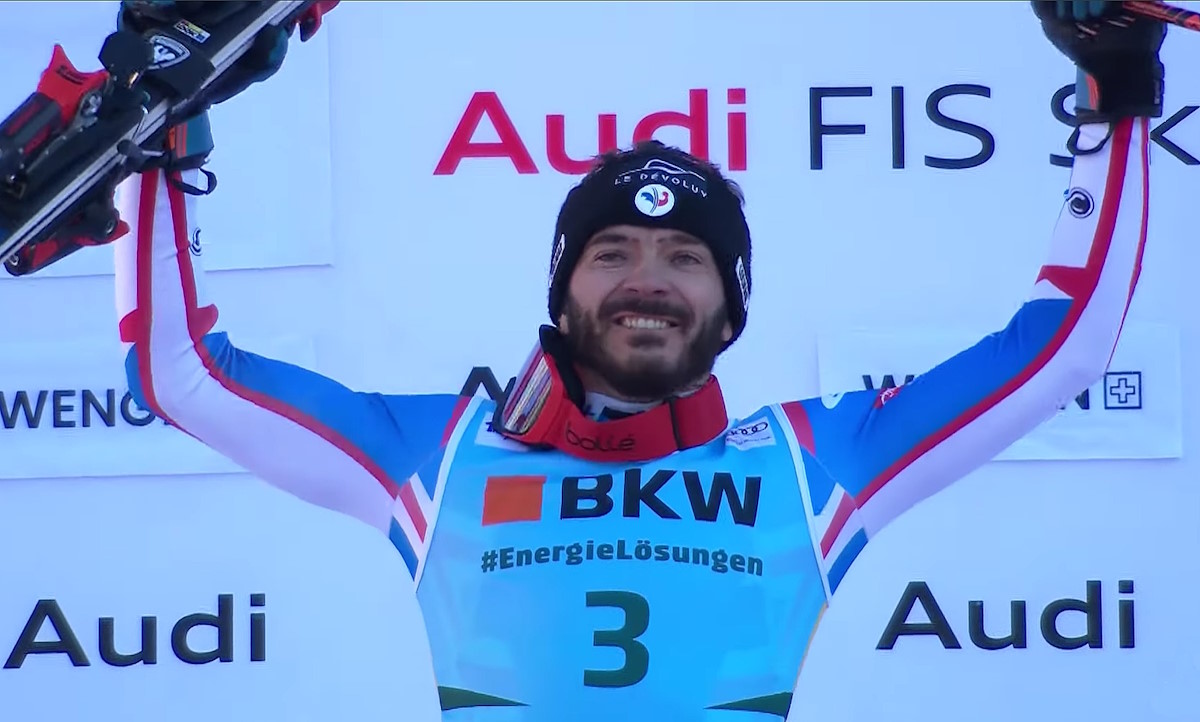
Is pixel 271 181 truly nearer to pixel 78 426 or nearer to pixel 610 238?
pixel 78 426

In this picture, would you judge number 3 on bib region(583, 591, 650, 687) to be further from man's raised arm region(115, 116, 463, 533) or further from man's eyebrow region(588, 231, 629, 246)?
man's eyebrow region(588, 231, 629, 246)

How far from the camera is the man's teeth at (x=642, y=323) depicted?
6.10 ft

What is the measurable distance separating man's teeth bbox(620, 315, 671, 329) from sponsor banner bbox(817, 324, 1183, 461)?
750 millimetres

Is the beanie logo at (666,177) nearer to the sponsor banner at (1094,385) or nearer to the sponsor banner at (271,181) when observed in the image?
the sponsor banner at (1094,385)

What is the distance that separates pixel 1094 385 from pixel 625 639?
115 centimetres

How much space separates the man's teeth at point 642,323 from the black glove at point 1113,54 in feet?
1.83

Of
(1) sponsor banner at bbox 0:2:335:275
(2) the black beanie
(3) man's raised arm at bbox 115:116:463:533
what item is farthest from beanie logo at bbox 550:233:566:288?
(1) sponsor banner at bbox 0:2:335:275

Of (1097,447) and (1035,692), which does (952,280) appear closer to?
(1097,447)

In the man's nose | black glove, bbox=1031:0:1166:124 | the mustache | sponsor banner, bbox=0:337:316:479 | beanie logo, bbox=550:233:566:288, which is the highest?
black glove, bbox=1031:0:1166:124

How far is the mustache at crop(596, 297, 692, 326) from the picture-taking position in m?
1.85

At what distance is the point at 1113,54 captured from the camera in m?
1.77

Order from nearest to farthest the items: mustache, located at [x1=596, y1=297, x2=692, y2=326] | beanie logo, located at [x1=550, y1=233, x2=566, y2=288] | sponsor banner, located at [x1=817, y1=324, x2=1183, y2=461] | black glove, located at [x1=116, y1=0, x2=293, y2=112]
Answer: black glove, located at [x1=116, y1=0, x2=293, y2=112] → mustache, located at [x1=596, y1=297, x2=692, y2=326] → beanie logo, located at [x1=550, y1=233, x2=566, y2=288] → sponsor banner, located at [x1=817, y1=324, x2=1183, y2=461]

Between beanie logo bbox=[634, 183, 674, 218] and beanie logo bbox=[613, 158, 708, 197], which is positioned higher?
beanie logo bbox=[613, 158, 708, 197]

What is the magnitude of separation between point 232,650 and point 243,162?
831 millimetres
